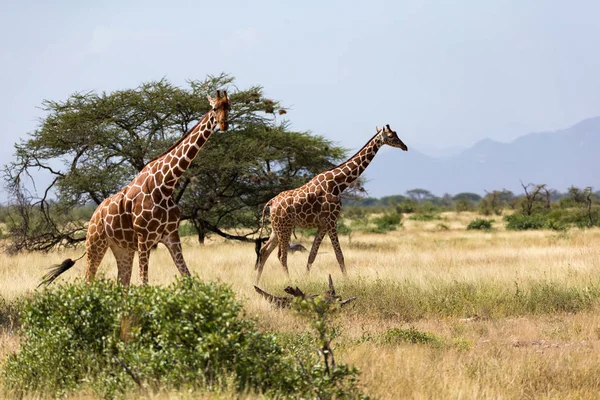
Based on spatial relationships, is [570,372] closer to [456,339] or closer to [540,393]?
[540,393]

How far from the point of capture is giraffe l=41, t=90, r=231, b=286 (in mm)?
8891

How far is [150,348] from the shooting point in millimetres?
5578

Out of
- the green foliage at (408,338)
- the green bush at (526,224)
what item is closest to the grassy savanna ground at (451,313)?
the green foliage at (408,338)

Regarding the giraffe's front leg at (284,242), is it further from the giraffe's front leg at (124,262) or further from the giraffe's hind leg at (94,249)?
Answer: the giraffe's hind leg at (94,249)

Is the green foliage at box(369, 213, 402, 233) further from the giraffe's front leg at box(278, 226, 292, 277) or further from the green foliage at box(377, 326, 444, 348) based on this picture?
the green foliage at box(377, 326, 444, 348)

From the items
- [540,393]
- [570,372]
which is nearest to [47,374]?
[540,393]

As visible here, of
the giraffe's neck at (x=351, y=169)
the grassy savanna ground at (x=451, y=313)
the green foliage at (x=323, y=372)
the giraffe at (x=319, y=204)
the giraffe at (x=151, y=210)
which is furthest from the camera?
the giraffe's neck at (x=351, y=169)

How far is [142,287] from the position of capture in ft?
21.4

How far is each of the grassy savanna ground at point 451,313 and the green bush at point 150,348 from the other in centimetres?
32

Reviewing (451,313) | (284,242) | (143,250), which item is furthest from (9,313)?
(451,313)

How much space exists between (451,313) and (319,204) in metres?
3.87

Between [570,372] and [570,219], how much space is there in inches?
1126

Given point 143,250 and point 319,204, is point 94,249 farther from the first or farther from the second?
point 319,204

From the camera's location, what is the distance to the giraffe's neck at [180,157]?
29.8ft
